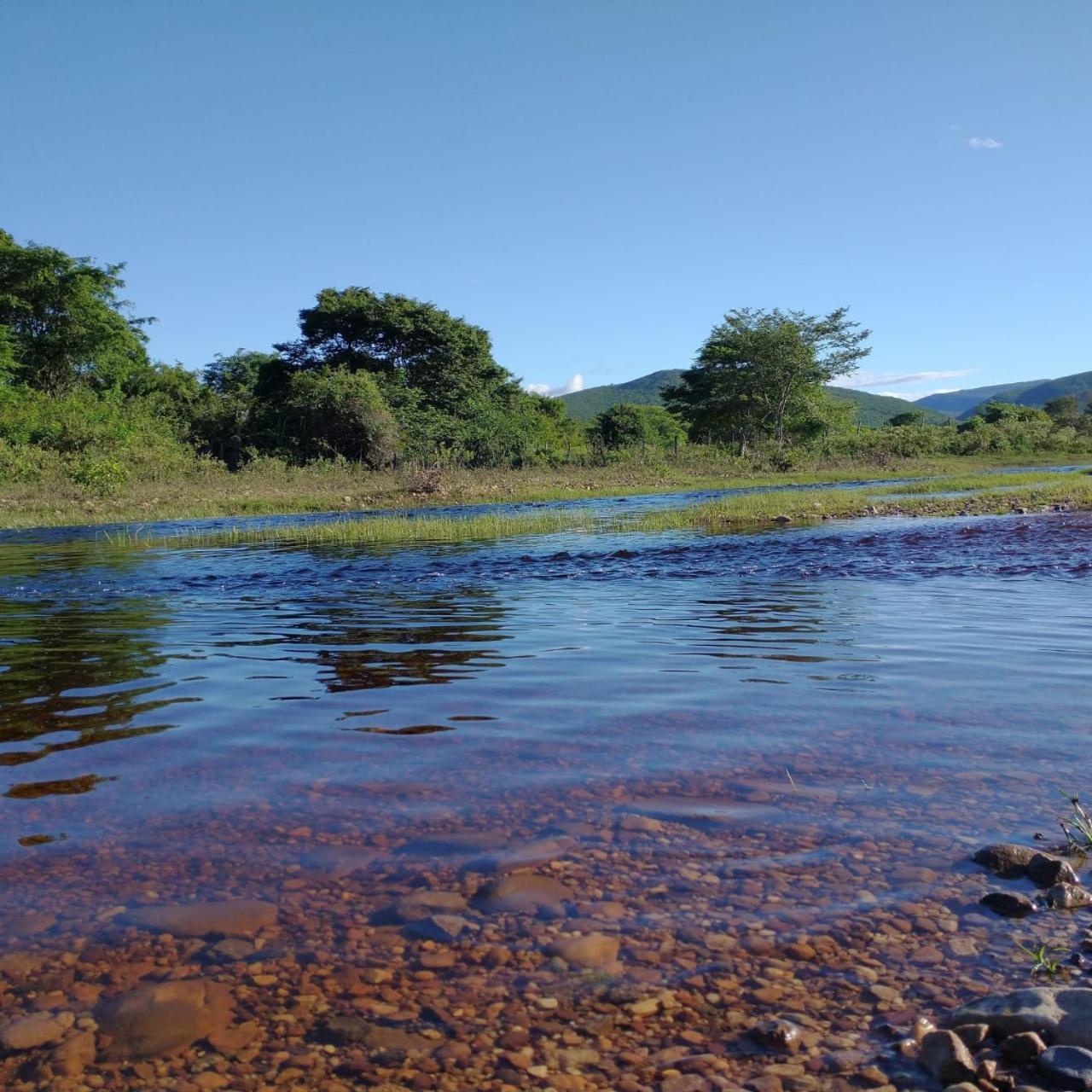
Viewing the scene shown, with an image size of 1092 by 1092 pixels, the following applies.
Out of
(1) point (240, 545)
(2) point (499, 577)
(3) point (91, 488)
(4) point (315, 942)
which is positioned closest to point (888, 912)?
(4) point (315, 942)

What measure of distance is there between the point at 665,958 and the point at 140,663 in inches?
198

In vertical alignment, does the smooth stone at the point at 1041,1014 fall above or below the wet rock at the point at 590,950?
above

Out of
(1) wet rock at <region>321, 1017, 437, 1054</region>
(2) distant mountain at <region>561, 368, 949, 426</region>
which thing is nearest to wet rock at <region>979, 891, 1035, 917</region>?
(1) wet rock at <region>321, 1017, 437, 1054</region>

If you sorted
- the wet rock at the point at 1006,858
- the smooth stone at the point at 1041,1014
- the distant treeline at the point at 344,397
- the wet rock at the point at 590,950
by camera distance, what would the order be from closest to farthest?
the smooth stone at the point at 1041,1014
the wet rock at the point at 590,950
the wet rock at the point at 1006,858
the distant treeline at the point at 344,397

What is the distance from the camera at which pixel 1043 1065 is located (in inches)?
70.4

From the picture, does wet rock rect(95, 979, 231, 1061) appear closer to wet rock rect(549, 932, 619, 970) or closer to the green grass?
wet rock rect(549, 932, 619, 970)

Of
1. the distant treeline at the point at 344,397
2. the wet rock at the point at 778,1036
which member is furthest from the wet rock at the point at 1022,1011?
the distant treeline at the point at 344,397

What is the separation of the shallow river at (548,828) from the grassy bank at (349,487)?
20.9 metres

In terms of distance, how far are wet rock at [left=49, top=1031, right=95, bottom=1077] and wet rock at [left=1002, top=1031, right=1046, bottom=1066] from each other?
1.89 meters

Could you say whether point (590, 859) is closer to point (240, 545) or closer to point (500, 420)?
point (240, 545)

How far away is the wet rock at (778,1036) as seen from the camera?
6.30 feet

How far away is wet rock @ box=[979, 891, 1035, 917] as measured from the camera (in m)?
2.42

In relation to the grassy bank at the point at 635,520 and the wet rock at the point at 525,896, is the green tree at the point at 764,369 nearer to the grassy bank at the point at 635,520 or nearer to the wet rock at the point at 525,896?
the grassy bank at the point at 635,520

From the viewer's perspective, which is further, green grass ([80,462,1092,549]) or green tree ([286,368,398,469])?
green tree ([286,368,398,469])
